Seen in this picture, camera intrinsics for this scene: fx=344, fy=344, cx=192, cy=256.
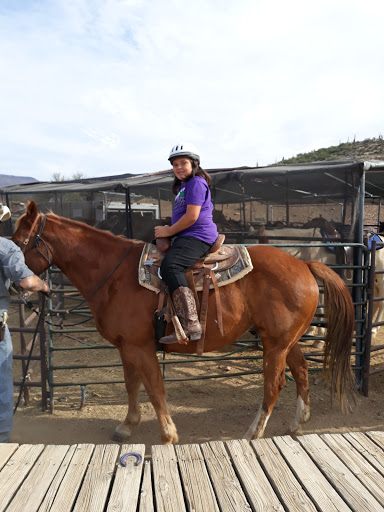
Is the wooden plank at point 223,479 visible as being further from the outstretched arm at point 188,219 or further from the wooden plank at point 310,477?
the outstretched arm at point 188,219

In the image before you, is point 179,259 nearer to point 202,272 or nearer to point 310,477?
point 202,272

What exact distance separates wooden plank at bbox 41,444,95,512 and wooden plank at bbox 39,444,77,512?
0.04 ft

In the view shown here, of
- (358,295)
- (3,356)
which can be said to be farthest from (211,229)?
(358,295)

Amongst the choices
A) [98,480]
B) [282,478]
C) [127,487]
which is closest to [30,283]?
[98,480]

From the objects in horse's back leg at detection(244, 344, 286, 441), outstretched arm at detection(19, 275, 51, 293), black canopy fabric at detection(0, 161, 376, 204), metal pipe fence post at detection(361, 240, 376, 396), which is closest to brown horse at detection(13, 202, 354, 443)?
horse's back leg at detection(244, 344, 286, 441)

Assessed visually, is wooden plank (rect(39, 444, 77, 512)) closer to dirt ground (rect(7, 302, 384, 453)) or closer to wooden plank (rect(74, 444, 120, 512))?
wooden plank (rect(74, 444, 120, 512))

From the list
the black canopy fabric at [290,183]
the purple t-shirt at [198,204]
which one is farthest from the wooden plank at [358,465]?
the black canopy fabric at [290,183]

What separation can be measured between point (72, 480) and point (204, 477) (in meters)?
0.72

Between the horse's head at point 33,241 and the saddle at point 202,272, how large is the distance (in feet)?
3.12

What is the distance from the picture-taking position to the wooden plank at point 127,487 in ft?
5.53

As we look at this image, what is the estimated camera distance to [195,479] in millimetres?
1872

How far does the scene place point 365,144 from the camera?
102ft

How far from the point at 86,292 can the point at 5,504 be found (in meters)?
1.78

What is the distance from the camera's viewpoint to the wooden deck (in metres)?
1.71
